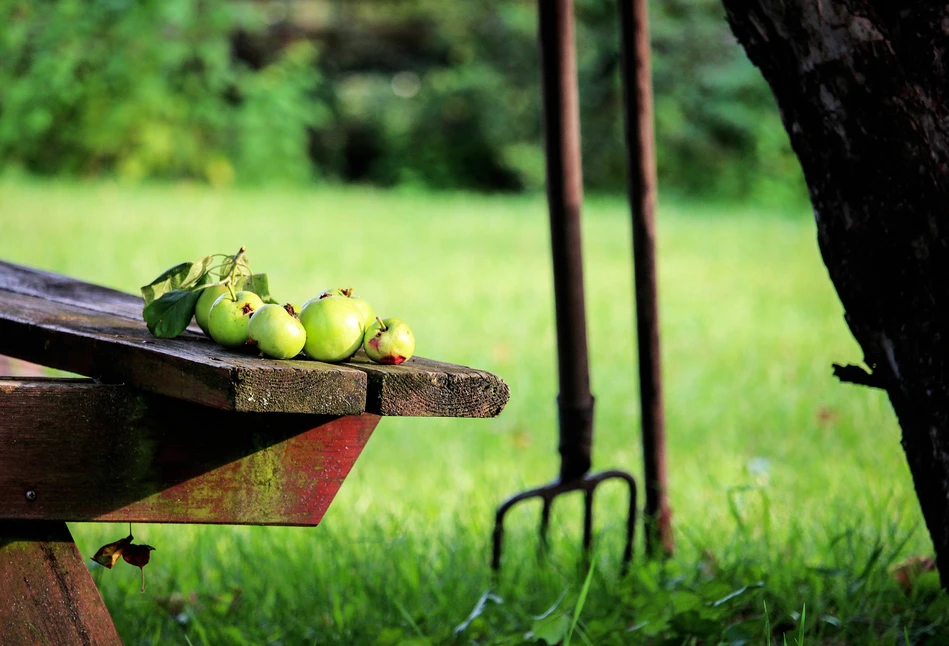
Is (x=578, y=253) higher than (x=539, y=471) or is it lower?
higher

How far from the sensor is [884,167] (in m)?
1.57

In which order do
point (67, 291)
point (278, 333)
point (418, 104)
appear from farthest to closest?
point (418, 104) → point (67, 291) → point (278, 333)

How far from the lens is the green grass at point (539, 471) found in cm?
202

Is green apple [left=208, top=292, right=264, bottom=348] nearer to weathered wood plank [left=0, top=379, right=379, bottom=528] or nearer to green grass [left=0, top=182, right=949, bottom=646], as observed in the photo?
weathered wood plank [left=0, top=379, right=379, bottom=528]

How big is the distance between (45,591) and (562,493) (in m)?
1.15

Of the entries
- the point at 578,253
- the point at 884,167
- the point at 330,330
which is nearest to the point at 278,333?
the point at 330,330

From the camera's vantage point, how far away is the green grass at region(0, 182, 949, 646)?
6.63 feet

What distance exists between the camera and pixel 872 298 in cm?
164

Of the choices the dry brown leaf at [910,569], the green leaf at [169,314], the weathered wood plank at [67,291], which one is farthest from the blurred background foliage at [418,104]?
the green leaf at [169,314]

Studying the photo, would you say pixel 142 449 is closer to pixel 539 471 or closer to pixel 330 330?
pixel 330 330

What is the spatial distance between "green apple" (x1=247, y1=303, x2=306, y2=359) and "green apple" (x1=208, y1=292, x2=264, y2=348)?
0.08 m

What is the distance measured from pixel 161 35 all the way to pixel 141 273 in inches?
193

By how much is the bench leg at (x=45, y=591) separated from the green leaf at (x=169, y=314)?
0.30m

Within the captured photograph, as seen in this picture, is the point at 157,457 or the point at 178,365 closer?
the point at 178,365
